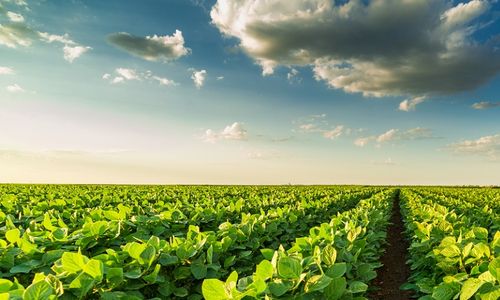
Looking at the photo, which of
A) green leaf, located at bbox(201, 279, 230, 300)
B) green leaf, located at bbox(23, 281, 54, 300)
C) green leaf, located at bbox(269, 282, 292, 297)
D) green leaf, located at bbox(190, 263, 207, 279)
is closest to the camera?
green leaf, located at bbox(23, 281, 54, 300)

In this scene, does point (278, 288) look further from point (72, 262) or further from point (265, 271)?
point (72, 262)

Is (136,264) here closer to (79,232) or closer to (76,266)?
(76,266)

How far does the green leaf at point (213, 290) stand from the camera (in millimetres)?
2291

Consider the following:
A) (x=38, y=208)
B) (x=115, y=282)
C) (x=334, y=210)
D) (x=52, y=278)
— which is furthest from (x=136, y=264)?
(x=334, y=210)

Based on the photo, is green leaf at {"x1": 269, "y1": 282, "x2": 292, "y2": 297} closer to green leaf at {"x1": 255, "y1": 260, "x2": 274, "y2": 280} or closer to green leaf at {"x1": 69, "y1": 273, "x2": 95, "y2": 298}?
green leaf at {"x1": 255, "y1": 260, "x2": 274, "y2": 280}

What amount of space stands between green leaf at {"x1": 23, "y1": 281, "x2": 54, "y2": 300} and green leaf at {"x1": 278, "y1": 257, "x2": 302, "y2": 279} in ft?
4.35

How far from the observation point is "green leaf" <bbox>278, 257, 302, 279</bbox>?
8.43ft

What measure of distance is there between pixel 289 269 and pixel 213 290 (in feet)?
1.75

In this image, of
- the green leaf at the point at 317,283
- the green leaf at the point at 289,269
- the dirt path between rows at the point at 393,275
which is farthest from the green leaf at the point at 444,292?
the dirt path between rows at the point at 393,275

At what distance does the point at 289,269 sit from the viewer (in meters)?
2.58

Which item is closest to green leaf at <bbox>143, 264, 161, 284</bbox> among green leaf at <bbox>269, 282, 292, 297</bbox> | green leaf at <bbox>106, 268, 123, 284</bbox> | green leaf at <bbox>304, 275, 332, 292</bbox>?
green leaf at <bbox>106, 268, 123, 284</bbox>

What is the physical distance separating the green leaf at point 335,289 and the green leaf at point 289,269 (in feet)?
0.70

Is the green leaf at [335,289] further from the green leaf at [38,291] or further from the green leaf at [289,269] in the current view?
the green leaf at [38,291]

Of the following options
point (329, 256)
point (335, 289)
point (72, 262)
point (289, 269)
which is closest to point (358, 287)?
point (335, 289)
